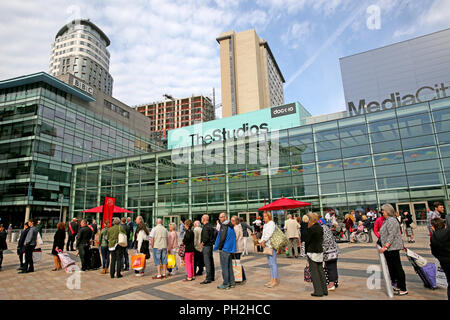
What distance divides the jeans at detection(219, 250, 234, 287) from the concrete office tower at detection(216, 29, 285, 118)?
7573cm

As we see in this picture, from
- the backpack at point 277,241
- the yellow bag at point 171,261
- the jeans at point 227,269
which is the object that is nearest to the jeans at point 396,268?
the backpack at point 277,241

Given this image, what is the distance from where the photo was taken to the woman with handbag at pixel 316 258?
558 cm

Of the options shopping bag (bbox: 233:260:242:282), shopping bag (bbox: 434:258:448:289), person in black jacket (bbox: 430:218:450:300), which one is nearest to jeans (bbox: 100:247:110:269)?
shopping bag (bbox: 233:260:242:282)

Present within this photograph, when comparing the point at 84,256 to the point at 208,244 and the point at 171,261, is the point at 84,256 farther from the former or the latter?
the point at 208,244

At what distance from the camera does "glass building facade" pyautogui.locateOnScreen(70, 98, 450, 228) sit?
84.3 feet

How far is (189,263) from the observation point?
791cm

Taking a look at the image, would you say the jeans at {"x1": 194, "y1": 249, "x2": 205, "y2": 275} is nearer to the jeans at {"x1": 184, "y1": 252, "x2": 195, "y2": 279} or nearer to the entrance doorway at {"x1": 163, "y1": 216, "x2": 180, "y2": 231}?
the jeans at {"x1": 184, "y1": 252, "x2": 195, "y2": 279}

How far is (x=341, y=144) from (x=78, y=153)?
137ft

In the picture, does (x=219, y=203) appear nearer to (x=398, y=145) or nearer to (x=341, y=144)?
(x=341, y=144)

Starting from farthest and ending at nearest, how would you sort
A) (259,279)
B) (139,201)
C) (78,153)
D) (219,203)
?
1. (78,153)
2. (139,201)
3. (219,203)
4. (259,279)

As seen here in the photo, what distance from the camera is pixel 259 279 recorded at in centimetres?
756

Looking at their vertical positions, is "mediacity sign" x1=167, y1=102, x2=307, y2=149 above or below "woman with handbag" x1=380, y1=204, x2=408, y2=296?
above

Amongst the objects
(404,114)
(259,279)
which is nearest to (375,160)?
(404,114)
